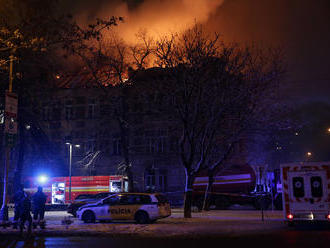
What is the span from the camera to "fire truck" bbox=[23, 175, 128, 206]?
34250 millimetres

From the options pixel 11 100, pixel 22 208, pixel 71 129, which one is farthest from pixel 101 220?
pixel 71 129

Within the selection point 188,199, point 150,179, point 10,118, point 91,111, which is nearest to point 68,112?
point 91,111

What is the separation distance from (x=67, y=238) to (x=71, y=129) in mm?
33439

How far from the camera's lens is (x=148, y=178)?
150 feet

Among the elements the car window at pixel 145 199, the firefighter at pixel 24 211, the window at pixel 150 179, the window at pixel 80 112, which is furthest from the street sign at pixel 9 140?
the window at pixel 80 112

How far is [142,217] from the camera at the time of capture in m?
19.4

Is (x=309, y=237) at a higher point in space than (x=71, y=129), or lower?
lower

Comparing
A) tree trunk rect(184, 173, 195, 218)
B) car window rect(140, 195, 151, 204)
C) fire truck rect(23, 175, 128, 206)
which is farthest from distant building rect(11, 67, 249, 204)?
car window rect(140, 195, 151, 204)

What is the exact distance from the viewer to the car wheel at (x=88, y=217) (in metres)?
20.3

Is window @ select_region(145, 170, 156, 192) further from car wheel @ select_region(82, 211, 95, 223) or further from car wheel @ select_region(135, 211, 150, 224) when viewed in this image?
car wheel @ select_region(135, 211, 150, 224)

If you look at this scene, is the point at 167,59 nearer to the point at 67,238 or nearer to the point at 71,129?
the point at 67,238

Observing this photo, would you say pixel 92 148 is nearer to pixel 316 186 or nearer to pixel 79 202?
pixel 79 202

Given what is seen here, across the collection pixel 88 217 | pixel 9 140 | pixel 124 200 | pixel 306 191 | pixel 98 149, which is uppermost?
pixel 98 149

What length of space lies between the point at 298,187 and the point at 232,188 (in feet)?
55.1
